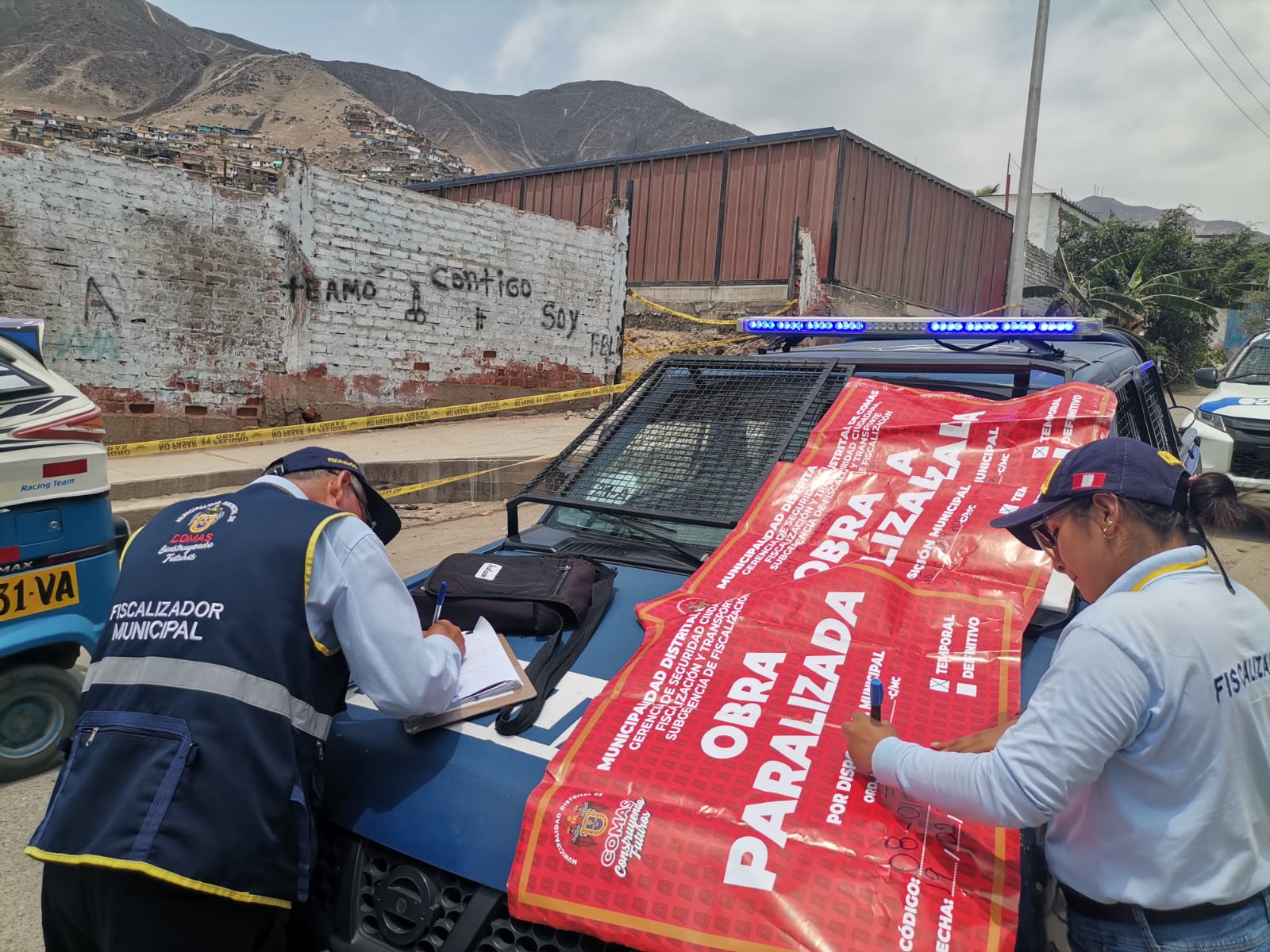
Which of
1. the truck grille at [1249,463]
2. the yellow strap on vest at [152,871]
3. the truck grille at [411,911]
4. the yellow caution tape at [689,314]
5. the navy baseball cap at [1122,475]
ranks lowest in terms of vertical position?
the truck grille at [411,911]

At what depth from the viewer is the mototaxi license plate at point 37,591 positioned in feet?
9.84

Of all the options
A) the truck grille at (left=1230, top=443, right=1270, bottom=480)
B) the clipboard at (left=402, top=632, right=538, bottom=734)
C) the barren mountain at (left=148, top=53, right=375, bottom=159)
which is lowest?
the clipboard at (left=402, top=632, right=538, bottom=734)

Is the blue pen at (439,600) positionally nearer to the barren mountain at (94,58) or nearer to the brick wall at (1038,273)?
the brick wall at (1038,273)

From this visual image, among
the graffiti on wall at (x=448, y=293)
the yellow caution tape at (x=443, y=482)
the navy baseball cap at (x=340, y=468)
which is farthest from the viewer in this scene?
the graffiti on wall at (x=448, y=293)

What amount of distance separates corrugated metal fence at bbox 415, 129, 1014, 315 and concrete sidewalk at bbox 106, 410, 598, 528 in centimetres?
660

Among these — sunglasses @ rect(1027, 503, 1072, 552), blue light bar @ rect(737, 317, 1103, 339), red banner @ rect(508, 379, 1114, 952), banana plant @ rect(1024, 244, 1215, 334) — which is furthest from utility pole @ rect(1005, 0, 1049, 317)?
sunglasses @ rect(1027, 503, 1072, 552)

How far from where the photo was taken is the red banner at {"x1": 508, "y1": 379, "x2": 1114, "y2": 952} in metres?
1.34

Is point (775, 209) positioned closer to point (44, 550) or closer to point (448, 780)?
point (44, 550)

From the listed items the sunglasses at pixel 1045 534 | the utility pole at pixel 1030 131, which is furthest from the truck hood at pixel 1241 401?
the sunglasses at pixel 1045 534

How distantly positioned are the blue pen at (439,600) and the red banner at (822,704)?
532 mm

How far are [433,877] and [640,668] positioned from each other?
62cm

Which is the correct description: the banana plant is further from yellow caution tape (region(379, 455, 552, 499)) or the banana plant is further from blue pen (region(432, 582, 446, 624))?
blue pen (region(432, 582, 446, 624))

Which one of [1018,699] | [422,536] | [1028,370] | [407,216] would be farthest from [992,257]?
[1018,699]

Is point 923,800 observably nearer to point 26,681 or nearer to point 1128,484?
point 1128,484
